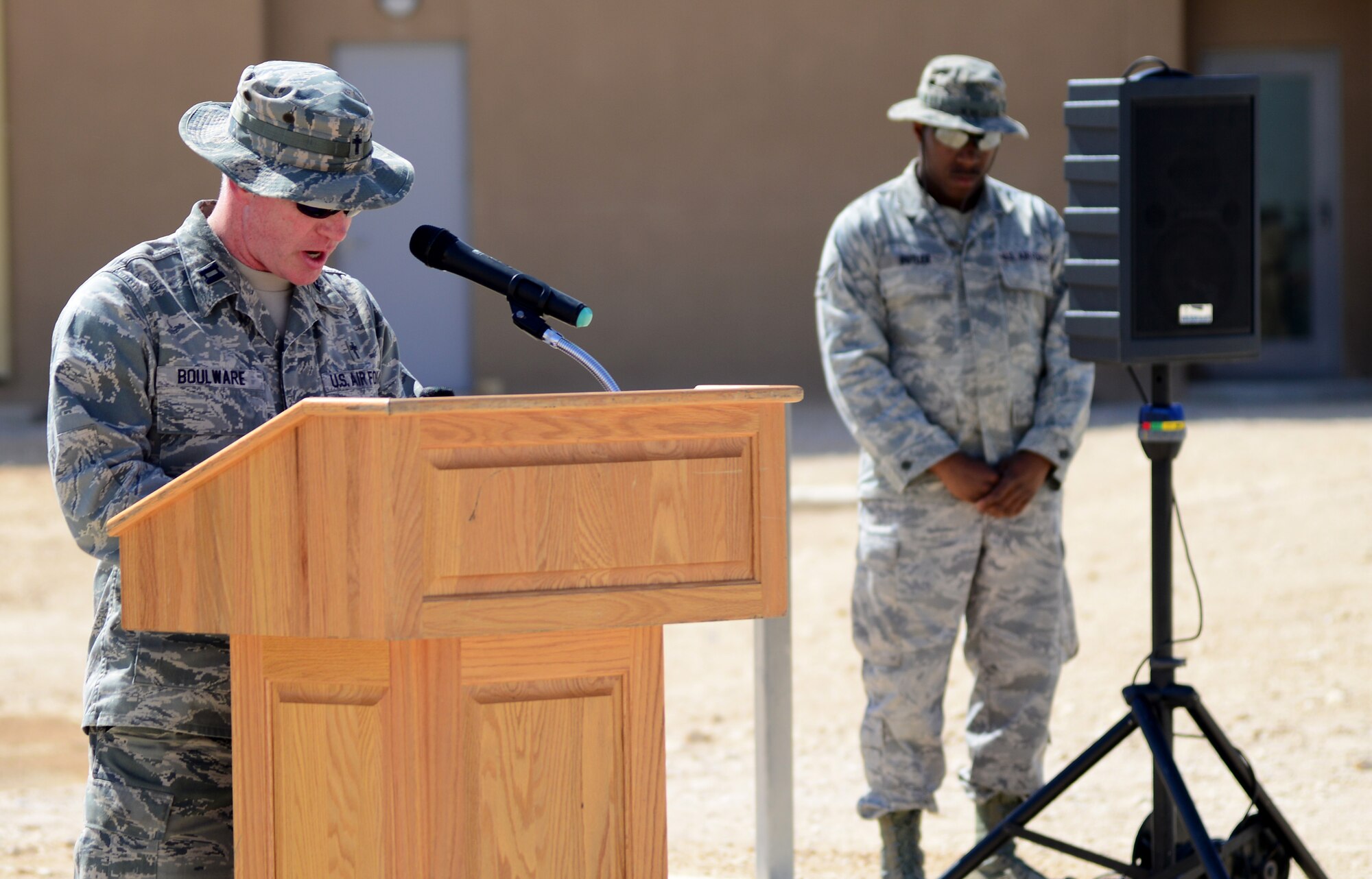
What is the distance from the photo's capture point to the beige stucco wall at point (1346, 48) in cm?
1387

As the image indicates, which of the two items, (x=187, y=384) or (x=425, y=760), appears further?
(x=187, y=384)

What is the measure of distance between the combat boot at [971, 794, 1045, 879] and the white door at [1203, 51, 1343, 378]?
10.5 metres

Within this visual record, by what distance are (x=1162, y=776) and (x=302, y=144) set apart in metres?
2.14

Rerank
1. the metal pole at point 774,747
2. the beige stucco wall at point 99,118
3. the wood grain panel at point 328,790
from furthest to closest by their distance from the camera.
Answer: the beige stucco wall at point 99,118 < the metal pole at point 774,747 < the wood grain panel at point 328,790

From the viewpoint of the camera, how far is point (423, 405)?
6.45ft

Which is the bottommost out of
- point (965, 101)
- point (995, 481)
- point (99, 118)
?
point (995, 481)

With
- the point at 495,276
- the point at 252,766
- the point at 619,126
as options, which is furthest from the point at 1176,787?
the point at 619,126

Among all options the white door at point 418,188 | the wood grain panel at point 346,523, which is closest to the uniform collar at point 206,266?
the wood grain panel at point 346,523

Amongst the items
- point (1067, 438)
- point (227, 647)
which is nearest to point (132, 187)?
point (1067, 438)

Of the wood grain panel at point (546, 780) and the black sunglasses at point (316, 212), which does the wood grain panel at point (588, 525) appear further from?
the black sunglasses at point (316, 212)

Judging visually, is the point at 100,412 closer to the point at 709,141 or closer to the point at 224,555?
the point at 224,555

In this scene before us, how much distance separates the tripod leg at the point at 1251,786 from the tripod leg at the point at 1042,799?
Result: 14 cm

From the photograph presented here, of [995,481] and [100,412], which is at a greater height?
[100,412]

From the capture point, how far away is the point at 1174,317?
365 centimetres
